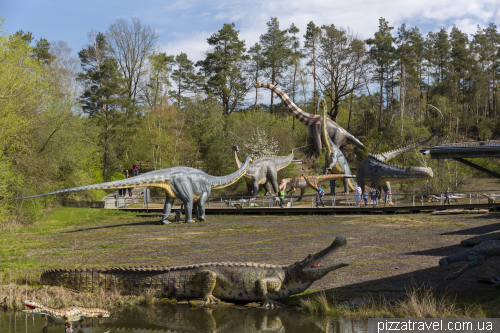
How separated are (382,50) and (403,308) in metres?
48.2

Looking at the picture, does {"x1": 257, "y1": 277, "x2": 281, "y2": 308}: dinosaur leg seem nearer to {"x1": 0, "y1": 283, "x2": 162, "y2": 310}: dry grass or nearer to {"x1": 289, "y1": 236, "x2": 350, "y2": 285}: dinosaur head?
{"x1": 289, "y1": 236, "x2": 350, "y2": 285}: dinosaur head

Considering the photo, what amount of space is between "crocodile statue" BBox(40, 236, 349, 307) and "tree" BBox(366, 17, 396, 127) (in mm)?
44344

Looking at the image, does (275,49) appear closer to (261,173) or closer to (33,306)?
(261,173)

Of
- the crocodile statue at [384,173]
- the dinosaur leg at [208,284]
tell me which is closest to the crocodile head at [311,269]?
the dinosaur leg at [208,284]

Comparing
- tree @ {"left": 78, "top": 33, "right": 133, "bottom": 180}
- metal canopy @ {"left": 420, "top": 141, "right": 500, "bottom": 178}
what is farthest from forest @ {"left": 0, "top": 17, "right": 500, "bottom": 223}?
metal canopy @ {"left": 420, "top": 141, "right": 500, "bottom": 178}

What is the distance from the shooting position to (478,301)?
25.4 ft

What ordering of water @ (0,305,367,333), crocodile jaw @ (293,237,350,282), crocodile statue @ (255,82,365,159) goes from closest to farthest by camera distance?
water @ (0,305,367,333), crocodile jaw @ (293,237,350,282), crocodile statue @ (255,82,365,159)

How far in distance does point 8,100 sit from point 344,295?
18014 mm

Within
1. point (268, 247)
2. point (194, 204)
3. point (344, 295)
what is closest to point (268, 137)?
point (194, 204)

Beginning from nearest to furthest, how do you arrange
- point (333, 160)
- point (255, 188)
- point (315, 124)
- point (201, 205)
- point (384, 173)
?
point (201, 205) → point (384, 173) → point (333, 160) → point (255, 188) → point (315, 124)

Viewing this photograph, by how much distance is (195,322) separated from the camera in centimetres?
803

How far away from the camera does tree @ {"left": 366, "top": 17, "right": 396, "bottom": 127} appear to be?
165 feet

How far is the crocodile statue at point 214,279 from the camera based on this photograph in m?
8.63

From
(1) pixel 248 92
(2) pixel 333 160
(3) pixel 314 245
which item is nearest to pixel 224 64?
(1) pixel 248 92
